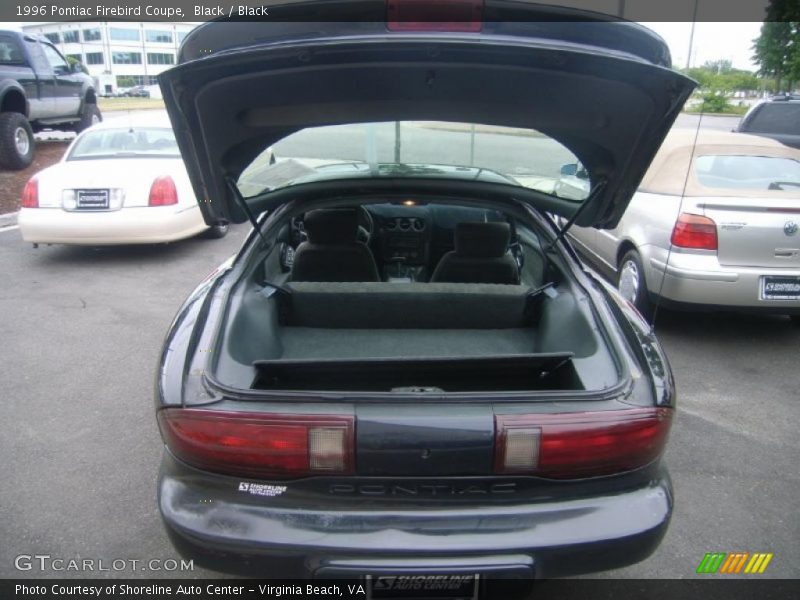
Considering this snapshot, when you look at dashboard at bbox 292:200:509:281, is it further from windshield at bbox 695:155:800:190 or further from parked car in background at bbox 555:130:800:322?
windshield at bbox 695:155:800:190

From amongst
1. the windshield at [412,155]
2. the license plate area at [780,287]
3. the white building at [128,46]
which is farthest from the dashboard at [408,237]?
the white building at [128,46]

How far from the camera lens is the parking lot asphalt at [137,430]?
2.52m

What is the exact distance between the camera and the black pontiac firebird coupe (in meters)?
1.72

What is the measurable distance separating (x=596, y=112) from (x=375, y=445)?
1.40 m

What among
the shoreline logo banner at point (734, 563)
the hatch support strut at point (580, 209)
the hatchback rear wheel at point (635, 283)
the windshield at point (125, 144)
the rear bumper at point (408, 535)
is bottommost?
the shoreline logo banner at point (734, 563)

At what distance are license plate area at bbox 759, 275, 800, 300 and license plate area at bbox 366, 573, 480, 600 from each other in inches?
139

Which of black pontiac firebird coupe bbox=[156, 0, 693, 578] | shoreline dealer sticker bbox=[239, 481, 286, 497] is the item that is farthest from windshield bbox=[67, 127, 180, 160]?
shoreline dealer sticker bbox=[239, 481, 286, 497]

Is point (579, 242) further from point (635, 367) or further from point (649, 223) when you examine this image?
point (635, 367)

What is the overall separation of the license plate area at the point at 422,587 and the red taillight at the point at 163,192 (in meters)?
5.34

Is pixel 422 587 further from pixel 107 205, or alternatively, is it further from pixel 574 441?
pixel 107 205

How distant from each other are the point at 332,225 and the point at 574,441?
183cm

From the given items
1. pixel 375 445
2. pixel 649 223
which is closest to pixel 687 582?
pixel 375 445

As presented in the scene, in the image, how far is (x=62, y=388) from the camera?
3777mm

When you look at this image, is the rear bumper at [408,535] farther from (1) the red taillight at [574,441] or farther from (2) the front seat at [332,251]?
(2) the front seat at [332,251]
